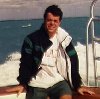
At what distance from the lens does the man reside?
123 inches

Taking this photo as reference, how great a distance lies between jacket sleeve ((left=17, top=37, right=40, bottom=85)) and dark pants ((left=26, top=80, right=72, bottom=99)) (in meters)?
0.10

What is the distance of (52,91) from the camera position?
10.5 feet

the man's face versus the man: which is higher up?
the man's face

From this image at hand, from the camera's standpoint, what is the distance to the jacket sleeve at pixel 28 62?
10.3ft

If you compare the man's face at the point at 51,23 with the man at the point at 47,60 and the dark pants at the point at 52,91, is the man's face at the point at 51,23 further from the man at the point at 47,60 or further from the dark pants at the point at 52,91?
the dark pants at the point at 52,91

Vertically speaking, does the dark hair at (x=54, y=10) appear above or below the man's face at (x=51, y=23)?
above

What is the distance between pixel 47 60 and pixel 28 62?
14 cm

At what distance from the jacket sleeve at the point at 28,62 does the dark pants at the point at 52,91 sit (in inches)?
3.8

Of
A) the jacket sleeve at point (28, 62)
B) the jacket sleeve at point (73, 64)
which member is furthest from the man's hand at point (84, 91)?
the jacket sleeve at point (28, 62)

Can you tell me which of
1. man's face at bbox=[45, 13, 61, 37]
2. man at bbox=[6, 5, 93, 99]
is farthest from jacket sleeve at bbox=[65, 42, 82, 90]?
man's face at bbox=[45, 13, 61, 37]

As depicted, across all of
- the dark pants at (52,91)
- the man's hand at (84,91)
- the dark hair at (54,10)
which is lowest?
the man's hand at (84,91)

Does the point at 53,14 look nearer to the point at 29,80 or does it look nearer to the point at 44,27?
the point at 44,27

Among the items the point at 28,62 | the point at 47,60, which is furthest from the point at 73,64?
the point at 28,62

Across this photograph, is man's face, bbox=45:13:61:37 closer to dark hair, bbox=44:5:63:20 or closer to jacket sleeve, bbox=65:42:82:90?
dark hair, bbox=44:5:63:20
